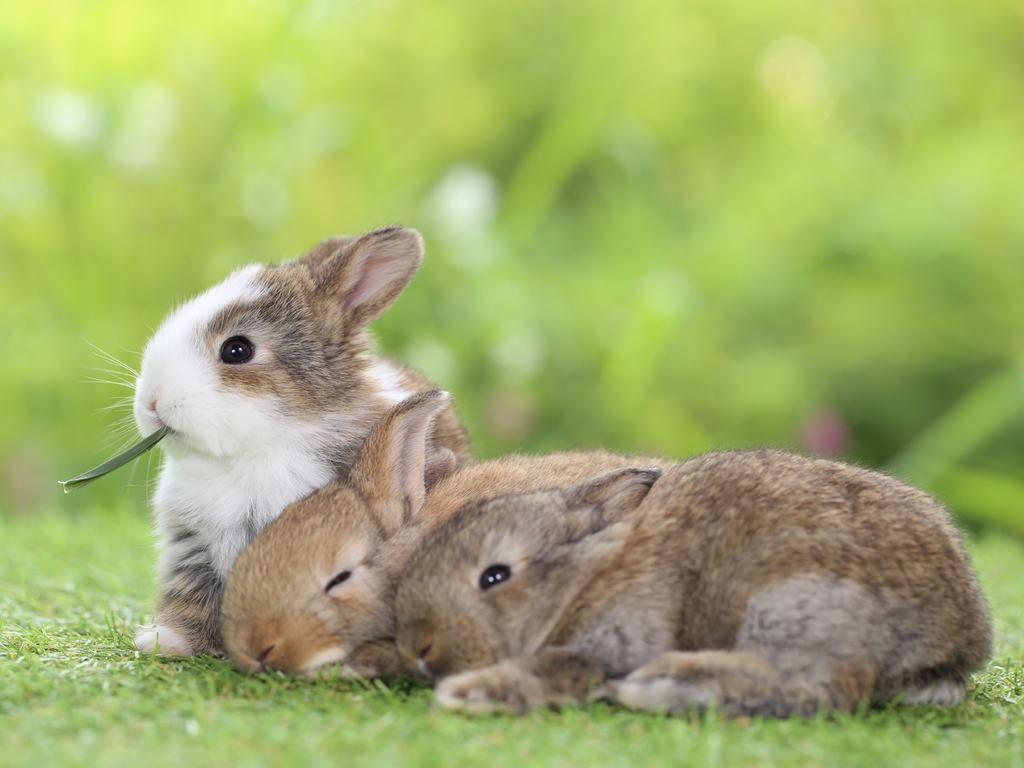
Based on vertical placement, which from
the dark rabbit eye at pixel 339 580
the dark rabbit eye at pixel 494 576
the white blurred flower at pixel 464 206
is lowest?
the dark rabbit eye at pixel 339 580

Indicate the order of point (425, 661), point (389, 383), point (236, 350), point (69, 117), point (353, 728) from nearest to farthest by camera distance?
point (353, 728), point (425, 661), point (236, 350), point (389, 383), point (69, 117)

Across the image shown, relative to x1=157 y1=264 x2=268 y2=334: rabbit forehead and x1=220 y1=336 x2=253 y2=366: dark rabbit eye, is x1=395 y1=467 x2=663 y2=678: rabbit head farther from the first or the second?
x1=157 y1=264 x2=268 y2=334: rabbit forehead

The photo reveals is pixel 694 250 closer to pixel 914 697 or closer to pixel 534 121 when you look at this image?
pixel 534 121

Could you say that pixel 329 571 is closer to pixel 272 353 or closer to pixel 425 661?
pixel 425 661

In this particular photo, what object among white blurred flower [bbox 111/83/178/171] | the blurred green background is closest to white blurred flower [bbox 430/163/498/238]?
the blurred green background

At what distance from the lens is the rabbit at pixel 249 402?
3.25m

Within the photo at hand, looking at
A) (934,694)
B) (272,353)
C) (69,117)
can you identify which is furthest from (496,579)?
(69,117)

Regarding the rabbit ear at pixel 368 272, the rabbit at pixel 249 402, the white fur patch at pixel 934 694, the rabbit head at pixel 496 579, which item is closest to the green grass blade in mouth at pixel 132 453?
the rabbit at pixel 249 402

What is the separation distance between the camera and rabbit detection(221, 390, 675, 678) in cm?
289

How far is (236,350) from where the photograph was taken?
3.39 m

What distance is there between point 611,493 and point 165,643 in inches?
54.2

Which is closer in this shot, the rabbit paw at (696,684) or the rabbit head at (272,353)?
the rabbit paw at (696,684)

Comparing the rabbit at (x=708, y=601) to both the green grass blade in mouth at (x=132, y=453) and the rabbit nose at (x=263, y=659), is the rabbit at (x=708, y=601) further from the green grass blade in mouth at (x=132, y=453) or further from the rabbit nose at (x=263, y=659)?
the green grass blade in mouth at (x=132, y=453)

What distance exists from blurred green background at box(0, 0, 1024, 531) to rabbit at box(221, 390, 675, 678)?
8.67 ft
